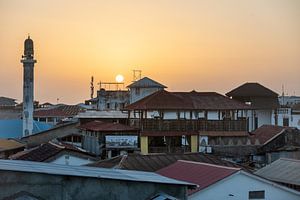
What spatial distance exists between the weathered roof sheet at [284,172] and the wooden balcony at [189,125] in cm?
934

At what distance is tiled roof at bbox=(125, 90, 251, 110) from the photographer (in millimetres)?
28984

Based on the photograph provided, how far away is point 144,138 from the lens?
1123 inches

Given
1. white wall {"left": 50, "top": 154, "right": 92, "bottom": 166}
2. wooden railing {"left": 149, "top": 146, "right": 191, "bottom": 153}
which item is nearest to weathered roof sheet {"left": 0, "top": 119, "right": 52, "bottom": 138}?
wooden railing {"left": 149, "top": 146, "right": 191, "bottom": 153}

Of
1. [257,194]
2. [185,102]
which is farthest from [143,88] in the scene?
[257,194]

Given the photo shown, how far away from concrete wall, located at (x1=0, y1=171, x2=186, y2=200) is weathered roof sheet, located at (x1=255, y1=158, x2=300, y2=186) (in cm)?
786

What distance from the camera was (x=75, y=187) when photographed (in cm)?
1081

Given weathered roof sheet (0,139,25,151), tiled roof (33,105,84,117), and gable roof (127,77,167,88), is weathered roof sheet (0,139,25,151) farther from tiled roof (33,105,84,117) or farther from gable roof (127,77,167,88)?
tiled roof (33,105,84,117)

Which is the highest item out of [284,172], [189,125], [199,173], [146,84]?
[146,84]

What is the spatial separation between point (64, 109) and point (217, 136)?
32496mm

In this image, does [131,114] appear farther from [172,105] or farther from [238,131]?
[238,131]

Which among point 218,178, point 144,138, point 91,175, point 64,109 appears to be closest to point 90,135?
point 144,138

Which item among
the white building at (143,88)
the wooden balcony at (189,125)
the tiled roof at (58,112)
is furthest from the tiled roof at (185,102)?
the tiled roof at (58,112)

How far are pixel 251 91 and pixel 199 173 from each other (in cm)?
2957

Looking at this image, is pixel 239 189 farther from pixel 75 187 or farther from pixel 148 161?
pixel 75 187
